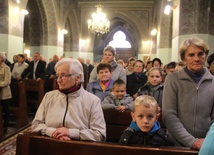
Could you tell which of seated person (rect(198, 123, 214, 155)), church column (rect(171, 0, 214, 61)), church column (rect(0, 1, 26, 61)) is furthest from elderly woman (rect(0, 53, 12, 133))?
church column (rect(171, 0, 214, 61))

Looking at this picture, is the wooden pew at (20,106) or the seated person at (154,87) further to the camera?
the wooden pew at (20,106)

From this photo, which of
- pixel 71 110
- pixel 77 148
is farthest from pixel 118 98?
pixel 77 148

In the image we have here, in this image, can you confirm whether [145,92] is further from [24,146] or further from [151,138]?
[24,146]

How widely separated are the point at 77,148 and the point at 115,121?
4.42 feet

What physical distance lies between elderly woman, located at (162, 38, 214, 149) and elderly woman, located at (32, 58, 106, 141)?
2.13ft

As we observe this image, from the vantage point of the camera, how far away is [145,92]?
362 cm

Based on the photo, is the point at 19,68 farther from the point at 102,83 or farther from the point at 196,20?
the point at 196,20

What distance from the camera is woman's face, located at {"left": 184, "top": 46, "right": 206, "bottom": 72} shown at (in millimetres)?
2039

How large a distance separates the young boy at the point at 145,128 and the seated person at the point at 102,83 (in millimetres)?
1691

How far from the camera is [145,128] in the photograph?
2014mm

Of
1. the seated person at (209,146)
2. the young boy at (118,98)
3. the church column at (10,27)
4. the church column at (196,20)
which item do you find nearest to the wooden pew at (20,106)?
the young boy at (118,98)

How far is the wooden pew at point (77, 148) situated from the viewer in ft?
5.16

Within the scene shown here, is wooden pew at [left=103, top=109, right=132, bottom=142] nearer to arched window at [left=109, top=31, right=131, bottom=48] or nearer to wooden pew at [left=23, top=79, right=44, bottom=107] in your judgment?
wooden pew at [left=23, top=79, right=44, bottom=107]

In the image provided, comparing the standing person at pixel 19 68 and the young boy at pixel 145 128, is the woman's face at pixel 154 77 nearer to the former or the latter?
the young boy at pixel 145 128
